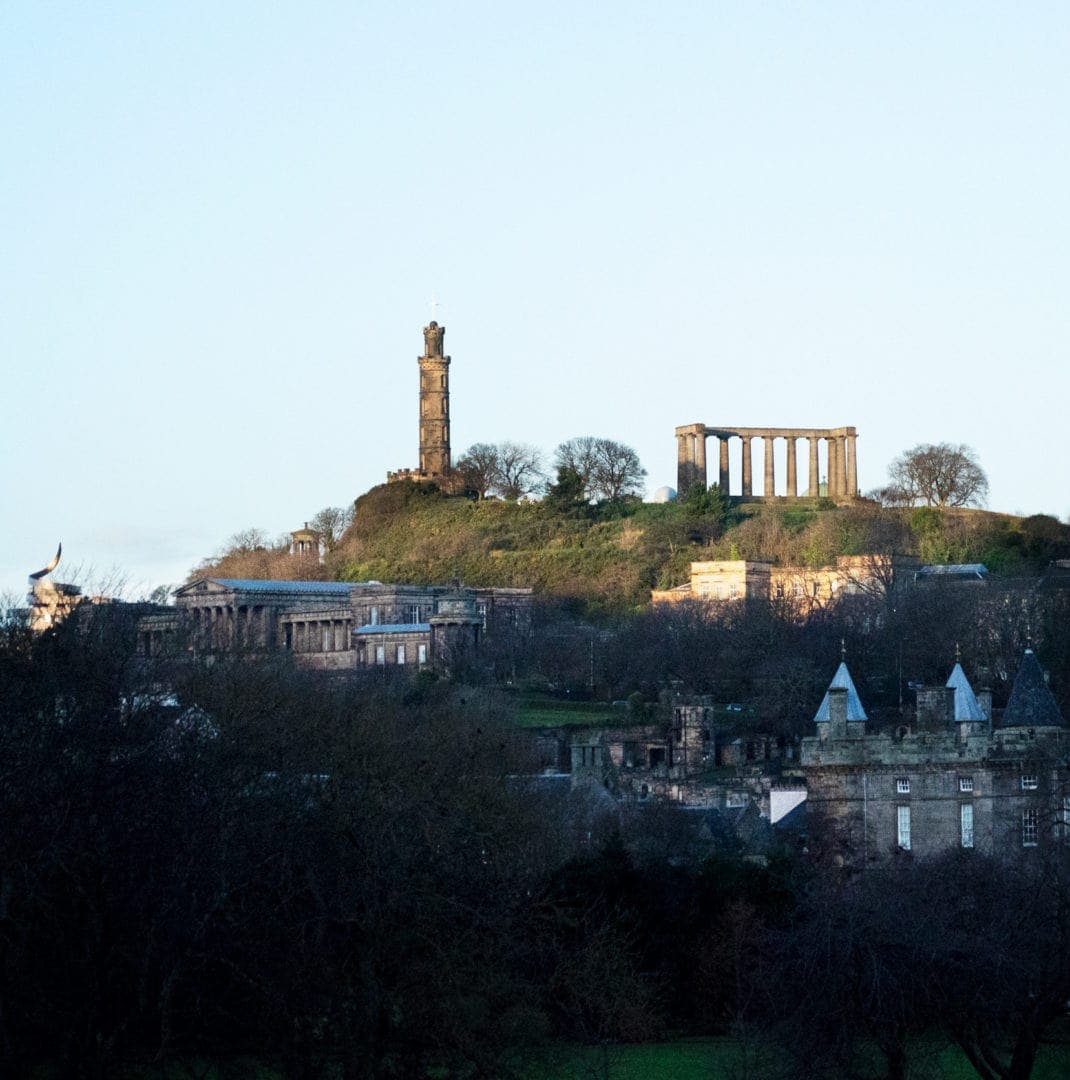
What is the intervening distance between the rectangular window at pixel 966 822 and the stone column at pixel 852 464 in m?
78.2

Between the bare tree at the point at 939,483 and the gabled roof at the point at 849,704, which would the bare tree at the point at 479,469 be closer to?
the bare tree at the point at 939,483

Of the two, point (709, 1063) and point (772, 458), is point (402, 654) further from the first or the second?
point (709, 1063)

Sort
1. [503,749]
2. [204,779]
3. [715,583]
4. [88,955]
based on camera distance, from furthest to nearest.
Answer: [715,583] < [503,749] < [204,779] < [88,955]

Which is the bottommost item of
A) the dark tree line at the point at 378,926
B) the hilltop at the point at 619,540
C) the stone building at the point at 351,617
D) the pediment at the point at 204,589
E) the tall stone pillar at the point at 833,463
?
the dark tree line at the point at 378,926

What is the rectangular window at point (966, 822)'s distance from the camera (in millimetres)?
56588

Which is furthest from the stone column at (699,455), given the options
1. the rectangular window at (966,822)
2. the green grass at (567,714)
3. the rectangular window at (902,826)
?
the rectangular window at (966,822)

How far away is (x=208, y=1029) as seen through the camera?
112 feet

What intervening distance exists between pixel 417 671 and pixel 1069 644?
2821 centimetres

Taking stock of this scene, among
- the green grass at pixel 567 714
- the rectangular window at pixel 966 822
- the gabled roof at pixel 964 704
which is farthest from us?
the green grass at pixel 567 714

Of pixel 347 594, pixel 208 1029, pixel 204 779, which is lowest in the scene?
pixel 208 1029

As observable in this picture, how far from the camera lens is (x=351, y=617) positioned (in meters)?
117

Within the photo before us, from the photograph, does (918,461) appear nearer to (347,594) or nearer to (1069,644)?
(347,594)

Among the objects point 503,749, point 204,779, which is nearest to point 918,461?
point 503,749

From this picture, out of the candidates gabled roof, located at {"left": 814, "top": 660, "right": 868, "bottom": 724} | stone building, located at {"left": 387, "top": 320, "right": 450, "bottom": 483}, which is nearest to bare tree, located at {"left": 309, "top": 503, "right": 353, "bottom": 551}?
stone building, located at {"left": 387, "top": 320, "right": 450, "bottom": 483}
